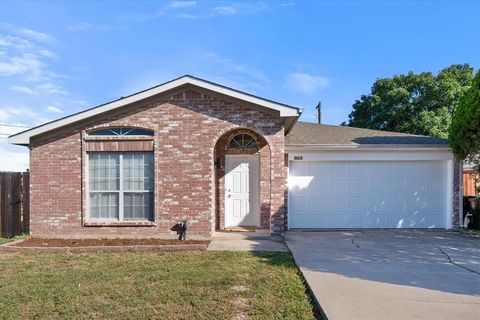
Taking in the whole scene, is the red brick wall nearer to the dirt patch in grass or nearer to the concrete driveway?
the dirt patch in grass

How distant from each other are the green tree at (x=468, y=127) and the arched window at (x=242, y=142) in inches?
227

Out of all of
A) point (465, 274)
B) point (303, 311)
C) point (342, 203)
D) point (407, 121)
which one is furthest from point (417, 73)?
point (303, 311)

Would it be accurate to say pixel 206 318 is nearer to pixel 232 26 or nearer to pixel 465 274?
pixel 465 274

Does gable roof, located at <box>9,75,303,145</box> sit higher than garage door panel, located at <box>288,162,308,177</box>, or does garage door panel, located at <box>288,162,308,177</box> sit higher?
gable roof, located at <box>9,75,303,145</box>

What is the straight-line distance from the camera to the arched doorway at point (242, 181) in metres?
11.5

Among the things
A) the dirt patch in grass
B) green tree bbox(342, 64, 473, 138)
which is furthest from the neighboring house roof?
green tree bbox(342, 64, 473, 138)

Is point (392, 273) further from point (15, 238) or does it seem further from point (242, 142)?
point (15, 238)

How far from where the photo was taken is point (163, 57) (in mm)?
12391

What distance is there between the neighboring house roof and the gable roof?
2.36 meters

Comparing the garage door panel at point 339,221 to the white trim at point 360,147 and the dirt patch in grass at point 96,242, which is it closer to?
the white trim at point 360,147

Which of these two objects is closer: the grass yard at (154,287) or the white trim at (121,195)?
the grass yard at (154,287)

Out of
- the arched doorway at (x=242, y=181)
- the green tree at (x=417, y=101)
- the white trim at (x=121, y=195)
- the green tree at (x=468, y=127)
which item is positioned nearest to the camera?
the green tree at (x=468, y=127)

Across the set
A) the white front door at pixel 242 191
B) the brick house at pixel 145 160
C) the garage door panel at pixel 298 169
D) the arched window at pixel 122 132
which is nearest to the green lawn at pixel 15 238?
the brick house at pixel 145 160

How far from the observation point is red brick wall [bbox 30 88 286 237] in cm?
1016
